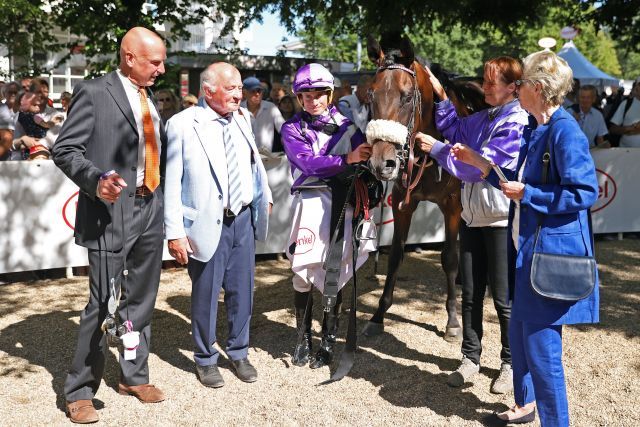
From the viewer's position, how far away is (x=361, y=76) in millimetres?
20922

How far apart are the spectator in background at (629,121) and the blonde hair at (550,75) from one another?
303 inches

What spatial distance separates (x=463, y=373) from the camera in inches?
186

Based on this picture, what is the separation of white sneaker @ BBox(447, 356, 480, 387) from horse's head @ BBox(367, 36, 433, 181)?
1479mm

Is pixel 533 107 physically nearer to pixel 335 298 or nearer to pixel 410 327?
pixel 335 298

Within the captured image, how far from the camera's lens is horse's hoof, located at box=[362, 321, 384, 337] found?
19.0 feet

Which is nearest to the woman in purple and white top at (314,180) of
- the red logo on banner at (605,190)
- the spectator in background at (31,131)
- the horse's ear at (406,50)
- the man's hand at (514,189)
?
the horse's ear at (406,50)

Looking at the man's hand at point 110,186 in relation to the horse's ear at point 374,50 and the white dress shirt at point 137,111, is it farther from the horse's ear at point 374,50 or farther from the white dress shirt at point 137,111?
the horse's ear at point 374,50

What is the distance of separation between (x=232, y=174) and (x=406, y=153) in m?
1.16

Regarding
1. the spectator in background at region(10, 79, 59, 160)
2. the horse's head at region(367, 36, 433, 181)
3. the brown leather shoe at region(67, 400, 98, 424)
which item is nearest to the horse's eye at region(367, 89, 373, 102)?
the horse's head at region(367, 36, 433, 181)

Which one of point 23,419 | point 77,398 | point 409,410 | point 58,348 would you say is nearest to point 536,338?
point 409,410

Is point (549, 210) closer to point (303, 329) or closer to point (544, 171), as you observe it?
point (544, 171)

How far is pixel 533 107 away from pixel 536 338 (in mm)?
1165

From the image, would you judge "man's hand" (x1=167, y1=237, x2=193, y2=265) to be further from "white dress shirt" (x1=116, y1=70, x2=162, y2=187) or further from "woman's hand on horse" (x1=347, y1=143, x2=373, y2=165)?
"woman's hand on horse" (x1=347, y1=143, x2=373, y2=165)

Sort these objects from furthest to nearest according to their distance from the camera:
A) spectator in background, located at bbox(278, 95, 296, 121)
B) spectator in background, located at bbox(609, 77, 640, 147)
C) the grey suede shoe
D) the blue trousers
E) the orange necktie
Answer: spectator in background, located at bbox(278, 95, 296, 121) → spectator in background, located at bbox(609, 77, 640, 147) → the grey suede shoe → the orange necktie → the blue trousers
